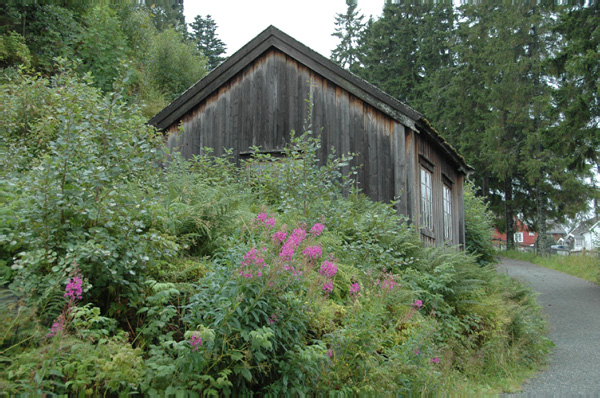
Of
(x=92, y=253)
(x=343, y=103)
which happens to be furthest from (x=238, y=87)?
(x=92, y=253)

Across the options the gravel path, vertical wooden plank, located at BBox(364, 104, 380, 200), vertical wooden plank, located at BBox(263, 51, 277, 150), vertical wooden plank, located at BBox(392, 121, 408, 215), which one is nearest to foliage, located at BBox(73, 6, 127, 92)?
vertical wooden plank, located at BBox(263, 51, 277, 150)

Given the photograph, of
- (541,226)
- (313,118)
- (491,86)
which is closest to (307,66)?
(313,118)

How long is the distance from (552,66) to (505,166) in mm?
13034

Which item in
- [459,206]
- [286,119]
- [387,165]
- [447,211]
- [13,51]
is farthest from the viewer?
[459,206]

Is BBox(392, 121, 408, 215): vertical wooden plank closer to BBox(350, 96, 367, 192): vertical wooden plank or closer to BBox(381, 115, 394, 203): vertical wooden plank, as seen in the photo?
BBox(381, 115, 394, 203): vertical wooden plank

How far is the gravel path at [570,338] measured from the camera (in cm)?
693

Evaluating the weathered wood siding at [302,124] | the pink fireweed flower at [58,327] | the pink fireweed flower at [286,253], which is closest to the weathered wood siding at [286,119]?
the weathered wood siding at [302,124]

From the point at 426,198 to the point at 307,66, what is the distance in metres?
4.07

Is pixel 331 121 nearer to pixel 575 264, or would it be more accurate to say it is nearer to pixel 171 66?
pixel 575 264

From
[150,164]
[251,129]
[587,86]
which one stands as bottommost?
[150,164]

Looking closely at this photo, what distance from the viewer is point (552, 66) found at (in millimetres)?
19125

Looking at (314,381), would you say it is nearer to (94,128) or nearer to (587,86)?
(94,128)

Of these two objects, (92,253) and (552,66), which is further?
(552,66)

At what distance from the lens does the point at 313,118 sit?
38.9 feet
